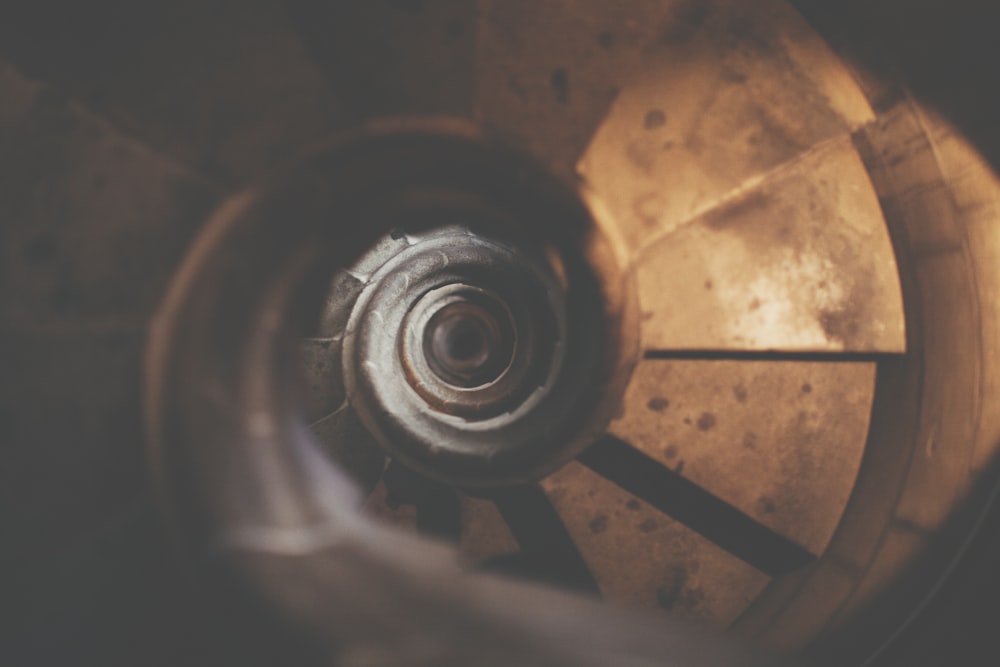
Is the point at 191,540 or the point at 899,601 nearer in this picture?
the point at 191,540

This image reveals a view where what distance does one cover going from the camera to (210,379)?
1.76 metres

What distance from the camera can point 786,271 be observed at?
226 cm

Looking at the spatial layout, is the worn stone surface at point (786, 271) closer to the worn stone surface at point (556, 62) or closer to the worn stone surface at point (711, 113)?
the worn stone surface at point (711, 113)

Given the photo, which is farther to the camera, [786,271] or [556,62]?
[786,271]

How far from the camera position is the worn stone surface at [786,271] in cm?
220

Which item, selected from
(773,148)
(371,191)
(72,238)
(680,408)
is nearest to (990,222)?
(773,148)

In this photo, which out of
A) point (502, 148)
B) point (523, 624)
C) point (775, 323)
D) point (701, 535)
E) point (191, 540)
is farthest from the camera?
point (701, 535)

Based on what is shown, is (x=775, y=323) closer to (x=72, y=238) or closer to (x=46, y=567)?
(x=72, y=238)

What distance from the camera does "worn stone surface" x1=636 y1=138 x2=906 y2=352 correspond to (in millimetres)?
2201

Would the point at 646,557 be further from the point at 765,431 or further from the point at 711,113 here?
the point at 711,113

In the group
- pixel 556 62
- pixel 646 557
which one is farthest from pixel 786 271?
pixel 646 557

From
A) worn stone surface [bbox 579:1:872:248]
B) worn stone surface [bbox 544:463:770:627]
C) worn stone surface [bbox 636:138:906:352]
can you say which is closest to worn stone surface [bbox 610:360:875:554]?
worn stone surface [bbox 636:138:906:352]

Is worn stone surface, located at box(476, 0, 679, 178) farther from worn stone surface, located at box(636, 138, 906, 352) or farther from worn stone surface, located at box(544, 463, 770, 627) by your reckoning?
worn stone surface, located at box(544, 463, 770, 627)

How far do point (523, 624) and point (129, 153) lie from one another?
2083mm
